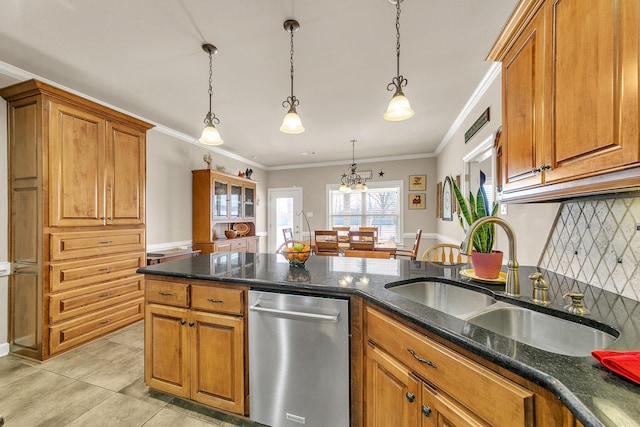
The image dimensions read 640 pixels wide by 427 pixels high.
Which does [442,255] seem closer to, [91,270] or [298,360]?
[298,360]

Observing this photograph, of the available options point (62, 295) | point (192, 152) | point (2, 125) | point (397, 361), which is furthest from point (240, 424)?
point (192, 152)

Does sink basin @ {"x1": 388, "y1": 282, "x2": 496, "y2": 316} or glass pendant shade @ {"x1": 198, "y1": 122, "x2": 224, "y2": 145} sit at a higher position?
glass pendant shade @ {"x1": 198, "y1": 122, "x2": 224, "y2": 145}

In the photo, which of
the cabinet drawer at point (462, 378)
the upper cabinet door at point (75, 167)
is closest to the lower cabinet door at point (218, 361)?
the cabinet drawer at point (462, 378)

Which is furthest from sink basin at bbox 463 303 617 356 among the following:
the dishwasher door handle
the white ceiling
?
the white ceiling

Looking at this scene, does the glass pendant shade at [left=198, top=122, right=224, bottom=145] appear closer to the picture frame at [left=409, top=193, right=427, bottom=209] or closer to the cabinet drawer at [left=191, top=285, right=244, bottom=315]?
Answer: the cabinet drawer at [left=191, top=285, right=244, bottom=315]

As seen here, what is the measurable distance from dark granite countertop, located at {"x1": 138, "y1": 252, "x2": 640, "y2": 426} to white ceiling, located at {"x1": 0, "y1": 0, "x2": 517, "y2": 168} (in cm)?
165

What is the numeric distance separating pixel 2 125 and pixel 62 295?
5.19ft

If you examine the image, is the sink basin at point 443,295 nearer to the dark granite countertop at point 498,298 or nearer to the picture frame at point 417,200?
the dark granite countertop at point 498,298

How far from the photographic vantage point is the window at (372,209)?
230 inches

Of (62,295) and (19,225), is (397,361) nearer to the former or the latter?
(62,295)

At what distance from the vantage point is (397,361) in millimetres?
1112

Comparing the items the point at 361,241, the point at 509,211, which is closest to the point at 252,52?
the point at 509,211

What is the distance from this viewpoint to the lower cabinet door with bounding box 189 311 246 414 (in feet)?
5.08

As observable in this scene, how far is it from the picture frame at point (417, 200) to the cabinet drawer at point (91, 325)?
195 inches
